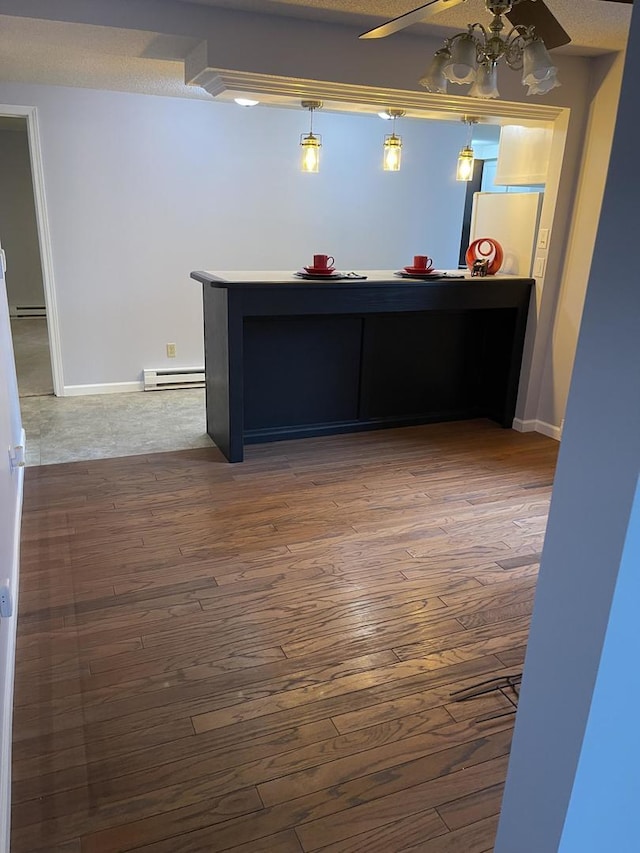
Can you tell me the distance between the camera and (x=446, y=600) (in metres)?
2.48

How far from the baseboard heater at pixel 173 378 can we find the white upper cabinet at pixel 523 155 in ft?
9.13

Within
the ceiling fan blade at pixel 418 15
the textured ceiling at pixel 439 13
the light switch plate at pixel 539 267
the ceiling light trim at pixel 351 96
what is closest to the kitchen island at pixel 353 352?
the light switch plate at pixel 539 267

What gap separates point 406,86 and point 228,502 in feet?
7.89

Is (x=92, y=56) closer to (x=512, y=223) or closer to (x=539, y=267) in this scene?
(x=512, y=223)

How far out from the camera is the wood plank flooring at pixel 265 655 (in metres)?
1.59

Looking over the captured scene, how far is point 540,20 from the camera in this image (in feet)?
7.13

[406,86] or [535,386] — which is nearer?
[406,86]

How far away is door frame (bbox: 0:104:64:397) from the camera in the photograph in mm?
4367

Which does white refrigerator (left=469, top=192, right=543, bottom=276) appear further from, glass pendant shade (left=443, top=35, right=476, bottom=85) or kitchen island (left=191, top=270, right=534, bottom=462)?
glass pendant shade (left=443, top=35, right=476, bottom=85)

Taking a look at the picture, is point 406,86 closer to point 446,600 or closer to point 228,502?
point 228,502

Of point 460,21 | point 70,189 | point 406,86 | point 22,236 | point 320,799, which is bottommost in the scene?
point 320,799

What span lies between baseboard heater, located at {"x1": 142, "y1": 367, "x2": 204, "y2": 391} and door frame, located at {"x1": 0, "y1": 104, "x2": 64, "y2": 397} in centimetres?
66

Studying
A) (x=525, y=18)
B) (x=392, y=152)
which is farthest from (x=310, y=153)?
(x=525, y=18)

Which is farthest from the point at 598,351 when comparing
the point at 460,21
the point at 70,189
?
the point at 70,189
